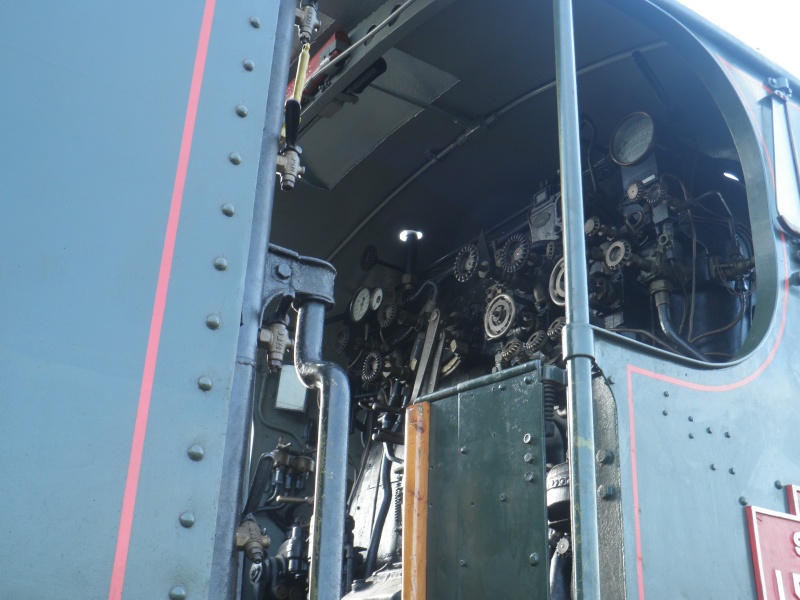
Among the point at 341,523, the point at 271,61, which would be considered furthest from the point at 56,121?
the point at 341,523

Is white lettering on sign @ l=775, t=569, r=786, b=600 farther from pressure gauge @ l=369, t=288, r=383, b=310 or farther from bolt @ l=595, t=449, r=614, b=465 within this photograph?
pressure gauge @ l=369, t=288, r=383, b=310

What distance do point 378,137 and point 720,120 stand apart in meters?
1.41

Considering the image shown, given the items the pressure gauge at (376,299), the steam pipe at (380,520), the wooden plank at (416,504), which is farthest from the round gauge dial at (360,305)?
the wooden plank at (416,504)

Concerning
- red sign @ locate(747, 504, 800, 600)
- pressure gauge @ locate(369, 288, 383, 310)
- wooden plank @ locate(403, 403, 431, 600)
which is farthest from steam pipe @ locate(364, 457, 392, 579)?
red sign @ locate(747, 504, 800, 600)

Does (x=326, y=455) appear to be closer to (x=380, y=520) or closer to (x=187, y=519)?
(x=187, y=519)

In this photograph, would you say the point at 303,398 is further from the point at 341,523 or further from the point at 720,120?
the point at 341,523

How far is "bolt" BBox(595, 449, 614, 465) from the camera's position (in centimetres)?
188

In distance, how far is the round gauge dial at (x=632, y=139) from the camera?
3.20 meters

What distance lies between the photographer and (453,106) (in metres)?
3.50

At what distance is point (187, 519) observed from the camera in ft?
3.54

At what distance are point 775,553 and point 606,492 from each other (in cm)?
58

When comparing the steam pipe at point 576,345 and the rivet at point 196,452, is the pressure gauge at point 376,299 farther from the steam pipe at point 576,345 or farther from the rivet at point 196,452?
the rivet at point 196,452

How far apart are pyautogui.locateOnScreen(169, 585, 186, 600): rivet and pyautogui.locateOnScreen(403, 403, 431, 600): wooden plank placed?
4.43 ft

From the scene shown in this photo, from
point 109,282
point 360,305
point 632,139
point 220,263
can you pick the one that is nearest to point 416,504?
point 220,263
